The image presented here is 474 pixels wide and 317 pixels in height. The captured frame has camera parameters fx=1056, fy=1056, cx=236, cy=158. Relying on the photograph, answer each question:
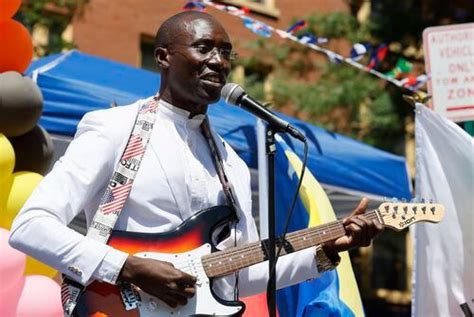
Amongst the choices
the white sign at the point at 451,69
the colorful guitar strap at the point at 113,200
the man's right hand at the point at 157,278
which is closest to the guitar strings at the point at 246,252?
the man's right hand at the point at 157,278

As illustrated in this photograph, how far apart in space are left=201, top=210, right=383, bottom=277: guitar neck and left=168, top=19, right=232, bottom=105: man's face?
0.54 meters

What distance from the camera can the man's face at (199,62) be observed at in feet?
12.0

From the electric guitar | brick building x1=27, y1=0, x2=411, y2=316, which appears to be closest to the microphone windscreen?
the electric guitar

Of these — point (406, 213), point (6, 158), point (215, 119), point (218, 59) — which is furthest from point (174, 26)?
point (215, 119)

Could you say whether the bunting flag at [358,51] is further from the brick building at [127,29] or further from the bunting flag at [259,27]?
the brick building at [127,29]

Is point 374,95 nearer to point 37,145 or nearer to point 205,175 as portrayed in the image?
point 37,145

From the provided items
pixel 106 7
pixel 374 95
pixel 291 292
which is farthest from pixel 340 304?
pixel 106 7

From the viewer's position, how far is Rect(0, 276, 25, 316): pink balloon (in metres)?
5.05

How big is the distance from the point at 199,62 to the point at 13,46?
2158 millimetres

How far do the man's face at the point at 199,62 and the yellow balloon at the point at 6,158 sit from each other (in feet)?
5.47

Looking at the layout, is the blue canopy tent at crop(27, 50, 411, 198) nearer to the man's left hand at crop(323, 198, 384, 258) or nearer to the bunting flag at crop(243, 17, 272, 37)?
the bunting flag at crop(243, 17, 272, 37)

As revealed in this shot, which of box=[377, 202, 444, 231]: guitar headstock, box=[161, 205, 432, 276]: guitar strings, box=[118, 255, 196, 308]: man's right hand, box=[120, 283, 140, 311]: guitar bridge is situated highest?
box=[377, 202, 444, 231]: guitar headstock

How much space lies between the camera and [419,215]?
3807 millimetres

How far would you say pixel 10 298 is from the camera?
5.09m
